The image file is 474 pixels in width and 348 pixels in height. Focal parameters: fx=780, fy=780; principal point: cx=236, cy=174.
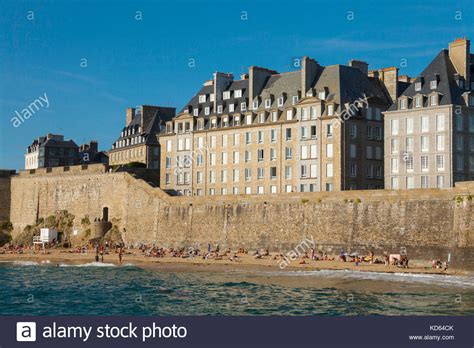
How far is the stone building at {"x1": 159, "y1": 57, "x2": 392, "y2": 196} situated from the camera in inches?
2454

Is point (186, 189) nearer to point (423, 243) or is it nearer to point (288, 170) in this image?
point (288, 170)

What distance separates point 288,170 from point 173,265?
52.0 feet

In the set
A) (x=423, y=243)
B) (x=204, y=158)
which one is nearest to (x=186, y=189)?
(x=204, y=158)

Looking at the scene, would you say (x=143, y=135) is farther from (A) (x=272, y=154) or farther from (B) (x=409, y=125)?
(B) (x=409, y=125)

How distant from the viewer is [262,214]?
5731 cm

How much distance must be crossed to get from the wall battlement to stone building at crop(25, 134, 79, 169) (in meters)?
26.6

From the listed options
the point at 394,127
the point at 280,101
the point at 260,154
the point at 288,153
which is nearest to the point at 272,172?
the point at 260,154

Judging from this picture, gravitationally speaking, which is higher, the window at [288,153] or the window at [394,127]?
the window at [394,127]

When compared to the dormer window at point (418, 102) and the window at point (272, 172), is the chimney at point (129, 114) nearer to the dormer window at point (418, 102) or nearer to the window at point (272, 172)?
the window at point (272, 172)

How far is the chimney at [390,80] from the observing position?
2638 inches

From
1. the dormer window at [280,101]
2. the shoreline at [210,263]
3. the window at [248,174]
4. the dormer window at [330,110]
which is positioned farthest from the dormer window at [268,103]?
the shoreline at [210,263]

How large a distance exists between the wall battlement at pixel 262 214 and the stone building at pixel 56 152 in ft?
87.1

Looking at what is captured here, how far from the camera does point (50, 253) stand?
67188 millimetres

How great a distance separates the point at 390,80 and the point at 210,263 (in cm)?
2520
